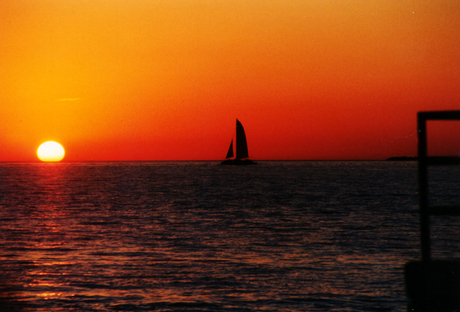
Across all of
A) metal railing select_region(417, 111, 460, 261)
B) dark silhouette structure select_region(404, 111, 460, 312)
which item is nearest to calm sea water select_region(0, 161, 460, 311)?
dark silhouette structure select_region(404, 111, 460, 312)

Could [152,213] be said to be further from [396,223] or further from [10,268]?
[10,268]

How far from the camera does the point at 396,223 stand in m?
31.5

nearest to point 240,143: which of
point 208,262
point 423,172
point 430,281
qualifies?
point 208,262

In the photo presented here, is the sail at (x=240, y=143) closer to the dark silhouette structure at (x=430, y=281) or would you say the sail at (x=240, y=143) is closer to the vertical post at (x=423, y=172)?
the dark silhouette structure at (x=430, y=281)

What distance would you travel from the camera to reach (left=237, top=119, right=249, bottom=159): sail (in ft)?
435

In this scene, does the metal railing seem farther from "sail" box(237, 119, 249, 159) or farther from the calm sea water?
"sail" box(237, 119, 249, 159)

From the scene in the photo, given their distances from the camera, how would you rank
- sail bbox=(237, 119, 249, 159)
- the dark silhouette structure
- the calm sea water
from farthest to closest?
1. sail bbox=(237, 119, 249, 159)
2. the calm sea water
3. the dark silhouette structure

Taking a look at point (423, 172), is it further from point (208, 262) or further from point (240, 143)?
point (240, 143)

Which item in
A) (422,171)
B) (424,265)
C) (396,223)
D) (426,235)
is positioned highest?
(422,171)

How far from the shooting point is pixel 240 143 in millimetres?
136625

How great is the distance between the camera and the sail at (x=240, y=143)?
132500 millimetres

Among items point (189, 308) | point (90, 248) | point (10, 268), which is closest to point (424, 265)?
point (189, 308)

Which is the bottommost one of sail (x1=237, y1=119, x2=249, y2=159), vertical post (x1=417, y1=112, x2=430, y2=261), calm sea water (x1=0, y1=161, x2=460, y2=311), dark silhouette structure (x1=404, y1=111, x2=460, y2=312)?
calm sea water (x1=0, y1=161, x2=460, y2=311)

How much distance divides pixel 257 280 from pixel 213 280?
133 cm
